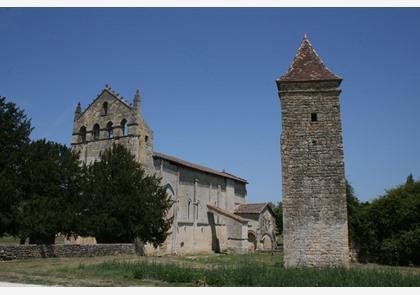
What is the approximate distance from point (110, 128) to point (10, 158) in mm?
10410

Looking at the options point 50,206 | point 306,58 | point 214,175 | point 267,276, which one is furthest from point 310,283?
point 214,175

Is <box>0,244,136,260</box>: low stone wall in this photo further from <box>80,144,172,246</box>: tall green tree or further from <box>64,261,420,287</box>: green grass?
<box>64,261,420,287</box>: green grass

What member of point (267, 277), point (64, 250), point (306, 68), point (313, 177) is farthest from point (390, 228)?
point (64, 250)

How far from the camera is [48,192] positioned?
23406 millimetres

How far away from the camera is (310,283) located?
10.7m

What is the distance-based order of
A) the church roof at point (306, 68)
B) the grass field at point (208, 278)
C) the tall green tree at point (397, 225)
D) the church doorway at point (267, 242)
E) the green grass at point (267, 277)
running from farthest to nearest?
1. the church doorway at point (267, 242)
2. the tall green tree at point (397, 225)
3. the church roof at point (306, 68)
4. the grass field at point (208, 278)
5. the green grass at point (267, 277)

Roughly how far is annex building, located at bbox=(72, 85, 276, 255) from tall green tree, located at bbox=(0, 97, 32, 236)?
7897 mm

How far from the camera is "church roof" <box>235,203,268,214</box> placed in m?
43.8

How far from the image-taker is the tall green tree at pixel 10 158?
21.5 meters

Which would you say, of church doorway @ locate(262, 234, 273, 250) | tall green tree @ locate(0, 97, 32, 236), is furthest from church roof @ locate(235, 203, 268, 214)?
tall green tree @ locate(0, 97, 32, 236)

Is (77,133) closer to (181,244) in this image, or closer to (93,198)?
(93,198)

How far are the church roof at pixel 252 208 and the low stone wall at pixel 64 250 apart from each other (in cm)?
2132

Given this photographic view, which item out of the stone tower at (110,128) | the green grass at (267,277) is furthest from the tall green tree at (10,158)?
the green grass at (267,277)

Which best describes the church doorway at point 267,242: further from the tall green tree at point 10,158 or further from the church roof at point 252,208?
the tall green tree at point 10,158
